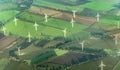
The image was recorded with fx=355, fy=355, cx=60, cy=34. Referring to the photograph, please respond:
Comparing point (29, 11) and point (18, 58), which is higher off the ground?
point (29, 11)

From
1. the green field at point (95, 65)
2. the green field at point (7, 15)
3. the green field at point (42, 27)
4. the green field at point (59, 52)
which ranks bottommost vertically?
the green field at point (95, 65)

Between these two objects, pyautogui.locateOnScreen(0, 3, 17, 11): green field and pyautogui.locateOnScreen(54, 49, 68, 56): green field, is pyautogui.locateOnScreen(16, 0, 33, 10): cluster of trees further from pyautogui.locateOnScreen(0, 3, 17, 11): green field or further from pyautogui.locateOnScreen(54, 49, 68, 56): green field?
pyautogui.locateOnScreen(54, 49, 68, 56): green field

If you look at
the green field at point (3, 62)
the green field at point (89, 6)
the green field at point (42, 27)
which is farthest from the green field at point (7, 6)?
the green field at point (3, 62)

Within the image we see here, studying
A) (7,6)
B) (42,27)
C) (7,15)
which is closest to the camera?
(42,27)

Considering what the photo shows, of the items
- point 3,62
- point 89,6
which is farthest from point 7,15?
point 3,62

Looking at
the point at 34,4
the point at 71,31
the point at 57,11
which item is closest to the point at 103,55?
the point at 71,31

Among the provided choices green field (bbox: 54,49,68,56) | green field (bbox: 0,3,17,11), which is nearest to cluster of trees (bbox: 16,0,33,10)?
green field (bbox: 0,3,17,11)

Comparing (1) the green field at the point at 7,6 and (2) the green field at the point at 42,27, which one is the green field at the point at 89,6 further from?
(2) the green field at the point at 42,27

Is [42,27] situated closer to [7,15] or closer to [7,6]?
[7,15]

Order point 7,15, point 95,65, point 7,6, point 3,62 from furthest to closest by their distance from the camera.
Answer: point 7,6
point 7,15
point 3,62
point 95,65

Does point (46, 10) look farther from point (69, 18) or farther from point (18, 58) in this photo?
point (18, 58)

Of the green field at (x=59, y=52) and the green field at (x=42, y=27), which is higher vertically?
the green field at (x=42, y=27)
